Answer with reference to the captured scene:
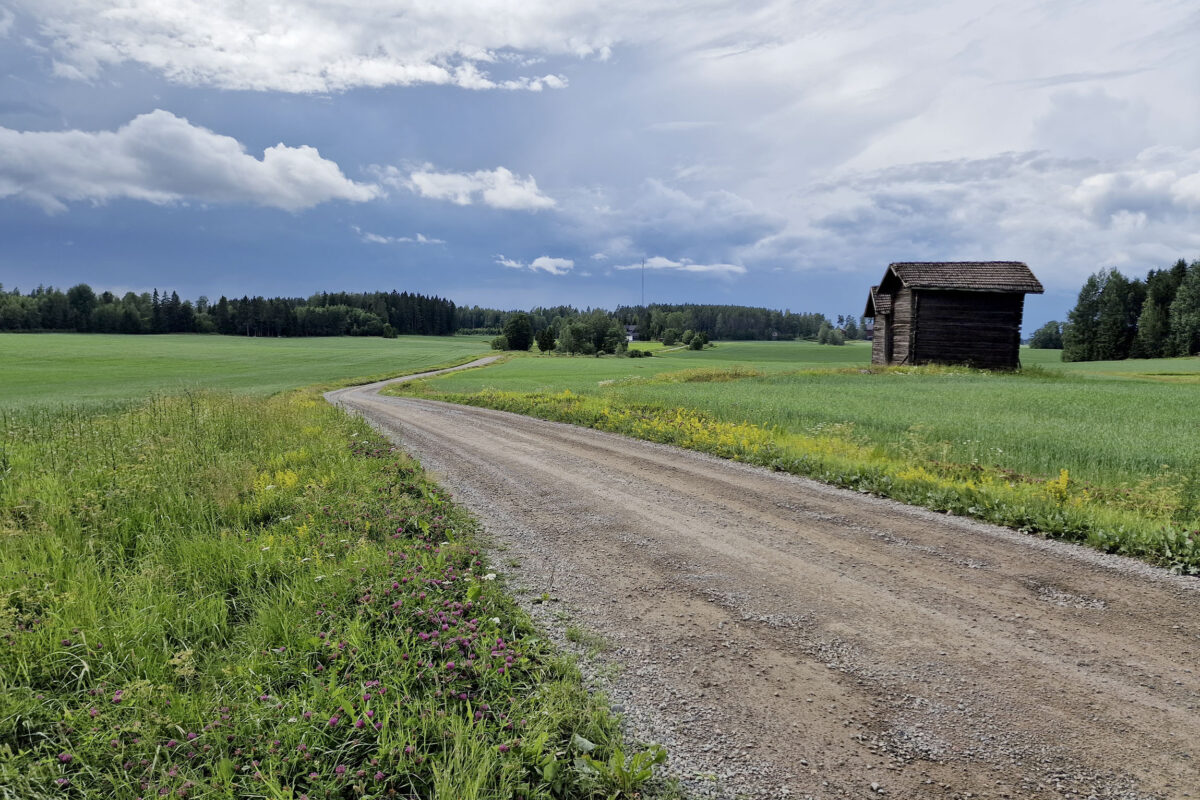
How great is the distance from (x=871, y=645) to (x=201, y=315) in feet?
577

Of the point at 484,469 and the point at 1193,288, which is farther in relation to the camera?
the point at 1193,288

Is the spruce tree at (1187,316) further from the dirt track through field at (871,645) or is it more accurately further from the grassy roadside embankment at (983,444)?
the dirt track through field at (871,645)

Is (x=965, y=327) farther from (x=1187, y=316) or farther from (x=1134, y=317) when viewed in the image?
(x=1134, y=317)

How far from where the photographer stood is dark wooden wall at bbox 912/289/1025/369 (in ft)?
136

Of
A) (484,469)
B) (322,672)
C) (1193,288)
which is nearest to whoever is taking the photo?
(322,672)

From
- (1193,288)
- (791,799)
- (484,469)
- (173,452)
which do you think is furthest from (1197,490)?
(1193,288)

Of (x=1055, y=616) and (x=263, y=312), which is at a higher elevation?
(x=263, y=312)

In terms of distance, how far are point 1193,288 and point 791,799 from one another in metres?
109

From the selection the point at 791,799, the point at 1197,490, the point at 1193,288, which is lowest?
the point at 791,799

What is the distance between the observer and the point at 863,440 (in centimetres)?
1359

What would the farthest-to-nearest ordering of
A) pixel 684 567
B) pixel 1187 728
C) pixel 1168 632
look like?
pixel 684 567, pixel 1168 632, pixel 1187 728

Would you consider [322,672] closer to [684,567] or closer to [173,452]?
[684,567]

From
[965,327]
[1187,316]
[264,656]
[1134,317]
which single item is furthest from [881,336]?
[1134,317]

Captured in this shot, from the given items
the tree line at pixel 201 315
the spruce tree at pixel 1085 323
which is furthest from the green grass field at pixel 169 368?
the spruce tree at pixel 1085 323
